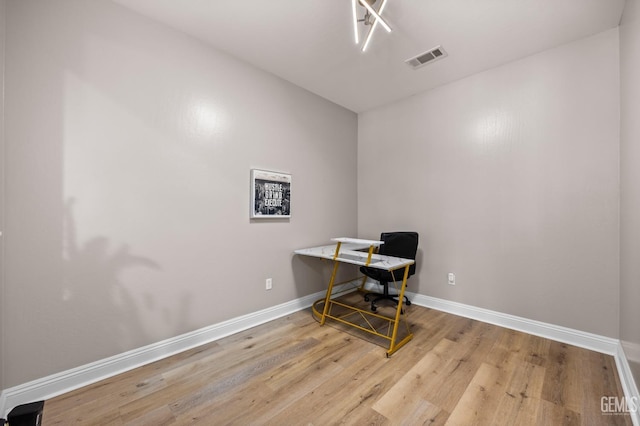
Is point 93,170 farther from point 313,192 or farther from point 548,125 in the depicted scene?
point 548,125

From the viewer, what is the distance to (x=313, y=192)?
347cm

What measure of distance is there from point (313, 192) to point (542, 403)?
9.08 feet

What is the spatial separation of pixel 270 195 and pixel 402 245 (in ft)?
5.56

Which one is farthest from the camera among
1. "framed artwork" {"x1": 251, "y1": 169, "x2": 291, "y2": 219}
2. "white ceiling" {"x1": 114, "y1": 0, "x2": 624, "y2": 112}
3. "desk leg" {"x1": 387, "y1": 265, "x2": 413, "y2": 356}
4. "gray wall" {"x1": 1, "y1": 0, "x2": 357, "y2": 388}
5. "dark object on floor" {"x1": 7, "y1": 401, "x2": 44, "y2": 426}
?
"framed artwork" {"x1": 251, "y1": 169, "x2": 291, "y2": 219}

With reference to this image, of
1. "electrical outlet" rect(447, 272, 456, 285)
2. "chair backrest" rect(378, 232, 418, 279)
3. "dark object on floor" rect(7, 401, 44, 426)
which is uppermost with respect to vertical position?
"chair backrest" rect(378, 232, 418, 279)

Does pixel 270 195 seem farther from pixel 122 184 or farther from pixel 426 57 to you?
pixel 426 57

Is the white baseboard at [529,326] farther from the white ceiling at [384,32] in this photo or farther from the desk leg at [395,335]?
the white ceiling at [384,32]

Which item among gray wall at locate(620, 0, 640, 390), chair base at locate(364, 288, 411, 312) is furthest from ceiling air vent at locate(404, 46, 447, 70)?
chair base at locate(364, 288, 411, 312)

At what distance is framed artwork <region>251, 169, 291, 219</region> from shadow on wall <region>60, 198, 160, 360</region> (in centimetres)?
113

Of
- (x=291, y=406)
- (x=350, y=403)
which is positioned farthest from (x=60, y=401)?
(x=350, y=403)

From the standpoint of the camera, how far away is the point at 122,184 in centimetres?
202

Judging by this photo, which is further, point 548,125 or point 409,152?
point 409,152

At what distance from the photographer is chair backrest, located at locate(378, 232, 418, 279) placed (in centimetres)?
320

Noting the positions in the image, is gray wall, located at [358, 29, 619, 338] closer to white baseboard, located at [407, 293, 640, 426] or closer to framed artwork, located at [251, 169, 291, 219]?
white baseboard, located at [407, 293, 640, 426]
